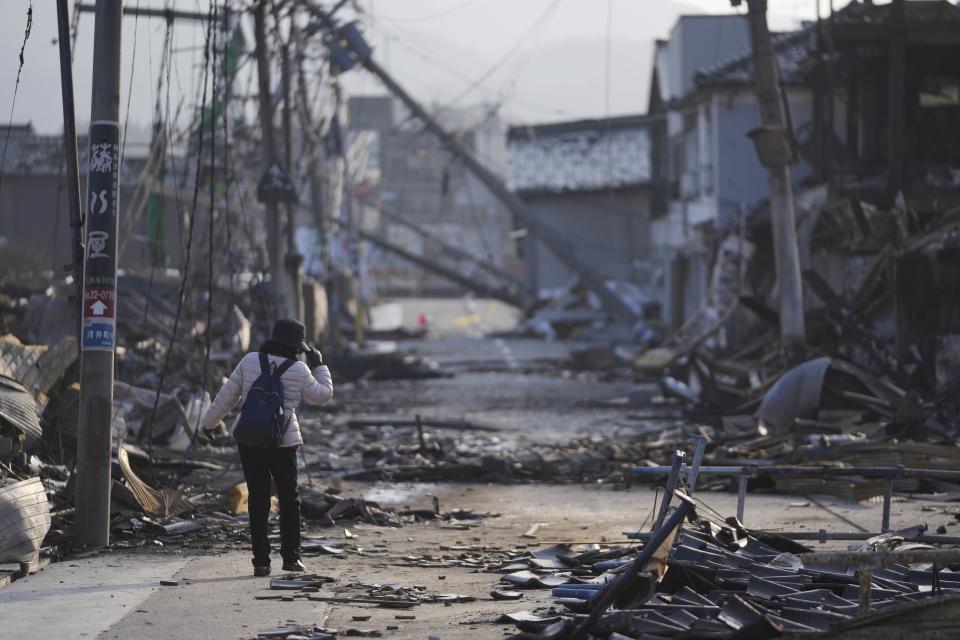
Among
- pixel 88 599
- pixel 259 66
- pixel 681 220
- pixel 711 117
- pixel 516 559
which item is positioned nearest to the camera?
pixel 88 599

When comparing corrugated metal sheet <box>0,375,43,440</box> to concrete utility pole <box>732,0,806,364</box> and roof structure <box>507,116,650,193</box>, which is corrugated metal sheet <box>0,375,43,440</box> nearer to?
concrete utility pole <box>732,0,806,364</box>

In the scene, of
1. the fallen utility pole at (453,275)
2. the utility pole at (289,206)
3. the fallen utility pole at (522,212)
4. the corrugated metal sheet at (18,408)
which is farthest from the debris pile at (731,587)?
the fallen utility pole at (453,275)

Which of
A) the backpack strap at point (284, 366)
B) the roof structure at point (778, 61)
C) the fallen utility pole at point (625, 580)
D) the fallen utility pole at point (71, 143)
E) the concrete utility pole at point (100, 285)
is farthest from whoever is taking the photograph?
the roof structure at point (778, 61)

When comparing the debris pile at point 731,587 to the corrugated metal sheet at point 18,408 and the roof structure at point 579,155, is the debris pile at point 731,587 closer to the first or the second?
the corrugated metal sheet at point 18,408

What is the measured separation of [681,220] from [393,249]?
19.0 m

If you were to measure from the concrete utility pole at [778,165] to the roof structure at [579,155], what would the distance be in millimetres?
40147

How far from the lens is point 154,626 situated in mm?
7699

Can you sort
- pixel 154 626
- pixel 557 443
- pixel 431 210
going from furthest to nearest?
pixel 431 210 < pixel 557 443 < pixel 154 626

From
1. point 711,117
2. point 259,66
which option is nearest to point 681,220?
point 711,117

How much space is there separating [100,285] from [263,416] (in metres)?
1.88

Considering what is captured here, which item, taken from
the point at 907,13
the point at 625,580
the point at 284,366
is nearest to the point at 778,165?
the point at 907,13

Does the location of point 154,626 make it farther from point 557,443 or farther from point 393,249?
point 393,249

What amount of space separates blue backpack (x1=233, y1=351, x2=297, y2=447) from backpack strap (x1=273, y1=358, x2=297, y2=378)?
0.07 feet

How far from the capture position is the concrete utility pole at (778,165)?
21.5 m
